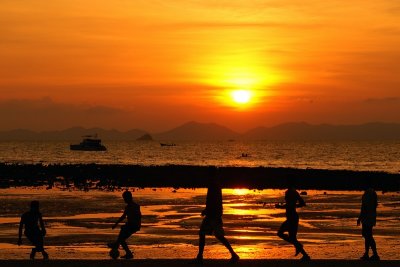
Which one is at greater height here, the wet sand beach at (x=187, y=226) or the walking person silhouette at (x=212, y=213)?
the walking person silhouette at (x=212, y=213)

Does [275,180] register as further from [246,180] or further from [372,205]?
[372,205]

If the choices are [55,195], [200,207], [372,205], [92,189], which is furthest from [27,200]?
[372,205]

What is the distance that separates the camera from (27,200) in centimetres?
4103

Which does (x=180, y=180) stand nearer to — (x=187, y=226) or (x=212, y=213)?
(x=187, y=226)
